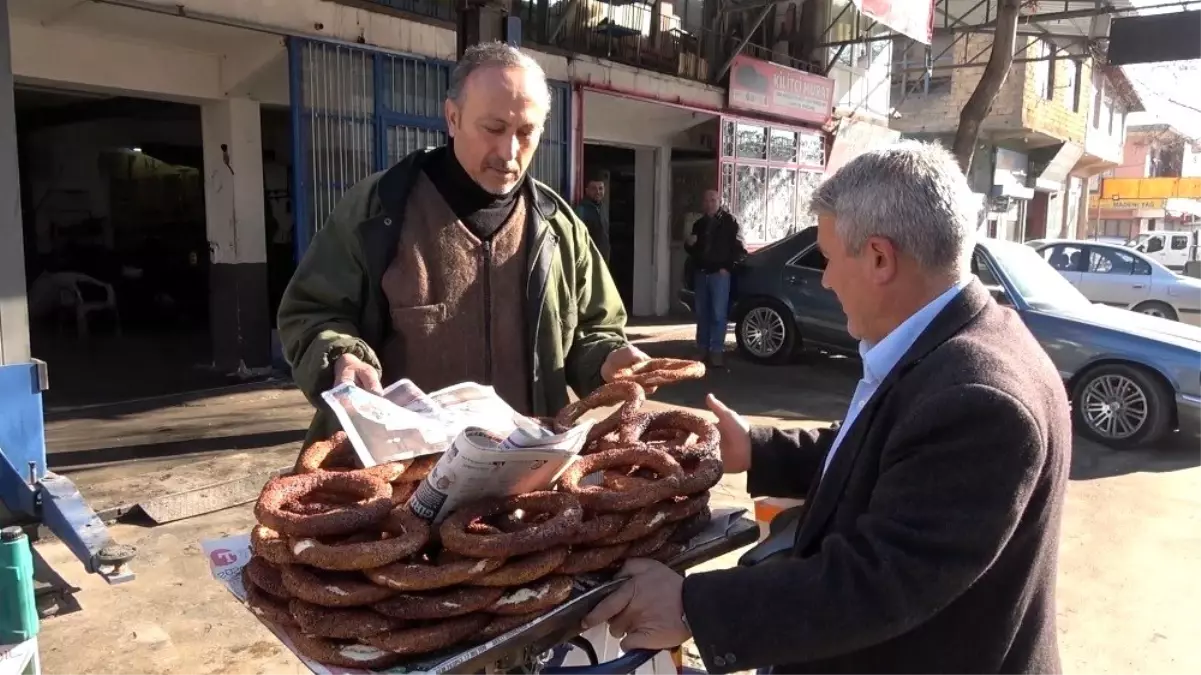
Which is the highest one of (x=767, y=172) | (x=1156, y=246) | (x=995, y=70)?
(x=995, y=70)

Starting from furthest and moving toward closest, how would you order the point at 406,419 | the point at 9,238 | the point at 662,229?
the point at 662,229
the point at 9,238
the point at 406,419

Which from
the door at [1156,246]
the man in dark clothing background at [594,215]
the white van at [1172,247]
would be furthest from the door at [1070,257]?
the door at [1156,246]

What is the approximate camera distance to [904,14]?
9.32 metres

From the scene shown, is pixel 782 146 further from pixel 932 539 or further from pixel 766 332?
pixel 932 539

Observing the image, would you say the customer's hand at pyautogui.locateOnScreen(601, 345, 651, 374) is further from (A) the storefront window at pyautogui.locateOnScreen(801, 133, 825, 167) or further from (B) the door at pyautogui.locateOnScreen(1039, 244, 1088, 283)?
(A) the storefront window at pyautogui.locateOnScreen(801, 133, 825, 167)

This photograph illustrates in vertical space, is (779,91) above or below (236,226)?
above

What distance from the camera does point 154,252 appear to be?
42.0 feet

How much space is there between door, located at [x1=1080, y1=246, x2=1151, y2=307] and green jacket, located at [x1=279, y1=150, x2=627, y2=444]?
12167 millimetres

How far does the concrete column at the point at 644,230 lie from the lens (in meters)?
13.4

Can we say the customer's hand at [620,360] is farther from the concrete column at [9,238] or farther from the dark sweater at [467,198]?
the concrete column at [9,238]

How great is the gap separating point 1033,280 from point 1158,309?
21.8ft

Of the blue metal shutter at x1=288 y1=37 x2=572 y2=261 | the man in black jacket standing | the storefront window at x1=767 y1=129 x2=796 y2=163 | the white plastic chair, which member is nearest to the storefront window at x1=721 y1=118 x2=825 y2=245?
the storefront window at x1=767 y1=129 x2=796 y2=163

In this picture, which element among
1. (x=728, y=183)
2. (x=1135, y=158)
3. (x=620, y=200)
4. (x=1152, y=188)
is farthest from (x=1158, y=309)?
(x=1135, y=158)

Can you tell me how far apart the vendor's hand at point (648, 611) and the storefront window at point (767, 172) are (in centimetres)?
1173
